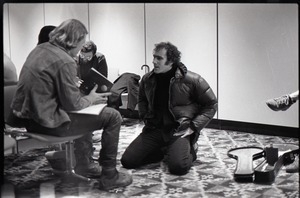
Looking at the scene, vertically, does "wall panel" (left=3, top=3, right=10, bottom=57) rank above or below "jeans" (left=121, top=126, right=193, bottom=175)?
above

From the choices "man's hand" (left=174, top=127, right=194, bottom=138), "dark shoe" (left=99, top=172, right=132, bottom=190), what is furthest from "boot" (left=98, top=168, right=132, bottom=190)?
"man's hand" (left=174, top=127, right=194, bottom=138)

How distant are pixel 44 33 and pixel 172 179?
925 millimetres

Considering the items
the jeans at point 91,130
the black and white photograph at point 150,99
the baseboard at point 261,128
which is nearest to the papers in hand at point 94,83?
the black and white photograph at point 150,99

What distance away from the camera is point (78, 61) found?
6.42ft

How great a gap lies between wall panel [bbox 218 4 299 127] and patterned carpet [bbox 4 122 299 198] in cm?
14

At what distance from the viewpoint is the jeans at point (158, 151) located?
207cm

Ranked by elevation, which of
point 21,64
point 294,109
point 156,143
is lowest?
point 156,143

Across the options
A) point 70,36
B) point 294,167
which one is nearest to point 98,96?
point 70,36

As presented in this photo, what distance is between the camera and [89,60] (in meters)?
2.05

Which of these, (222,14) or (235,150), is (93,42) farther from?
(235,150)

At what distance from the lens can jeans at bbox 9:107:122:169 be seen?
6.57ft

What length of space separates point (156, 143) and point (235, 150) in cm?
38

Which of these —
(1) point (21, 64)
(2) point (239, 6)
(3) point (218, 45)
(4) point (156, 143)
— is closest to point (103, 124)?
(4) point (156, 143)

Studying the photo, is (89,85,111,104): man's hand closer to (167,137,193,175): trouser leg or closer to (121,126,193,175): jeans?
(121,126,193,175): jeans
